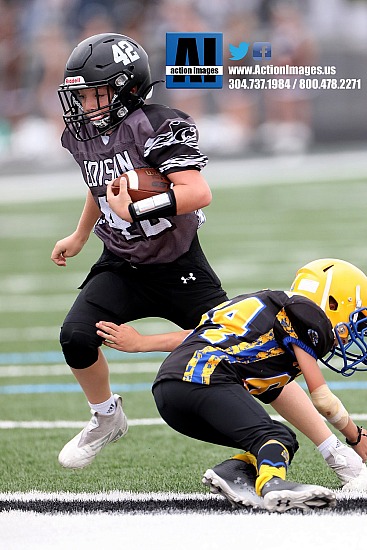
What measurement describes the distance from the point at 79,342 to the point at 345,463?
42.6 inches

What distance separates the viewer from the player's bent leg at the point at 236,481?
369cm

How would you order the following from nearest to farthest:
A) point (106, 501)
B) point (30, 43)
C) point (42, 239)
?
1. point (106, 501)
2. point (42, 239)
3. point (30, 43)

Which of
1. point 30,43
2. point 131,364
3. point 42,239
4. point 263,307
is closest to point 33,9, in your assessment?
point 30,43

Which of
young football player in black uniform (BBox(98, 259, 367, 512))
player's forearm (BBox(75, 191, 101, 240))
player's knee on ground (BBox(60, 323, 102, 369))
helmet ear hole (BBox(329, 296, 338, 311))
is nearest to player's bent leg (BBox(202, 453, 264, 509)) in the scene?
young football player in black uniform (BBox(98, 259, 367, 512))

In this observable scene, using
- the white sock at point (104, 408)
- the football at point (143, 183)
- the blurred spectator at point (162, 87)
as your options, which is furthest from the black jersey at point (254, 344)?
the blurred spectator at point (162, 87)

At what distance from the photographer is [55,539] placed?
3363 mm

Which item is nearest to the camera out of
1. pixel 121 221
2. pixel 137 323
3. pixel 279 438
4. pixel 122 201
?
pixel 279 438

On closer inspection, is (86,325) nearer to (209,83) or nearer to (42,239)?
(209,83)

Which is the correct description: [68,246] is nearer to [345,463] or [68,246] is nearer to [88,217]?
[88,217]

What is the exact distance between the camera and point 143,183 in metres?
4.25

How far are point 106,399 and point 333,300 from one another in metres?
1.14

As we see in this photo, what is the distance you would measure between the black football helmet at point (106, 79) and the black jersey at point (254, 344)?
0.91m

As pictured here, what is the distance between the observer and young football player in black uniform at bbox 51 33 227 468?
4.27 metres

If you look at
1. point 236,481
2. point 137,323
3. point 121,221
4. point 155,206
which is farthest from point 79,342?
point 137,323
